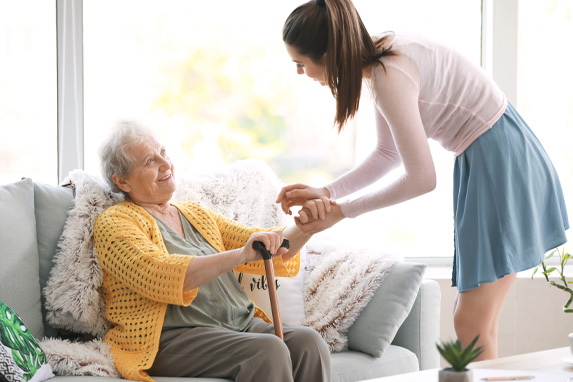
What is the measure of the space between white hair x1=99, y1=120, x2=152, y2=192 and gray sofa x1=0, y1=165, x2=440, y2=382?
0.50 feet

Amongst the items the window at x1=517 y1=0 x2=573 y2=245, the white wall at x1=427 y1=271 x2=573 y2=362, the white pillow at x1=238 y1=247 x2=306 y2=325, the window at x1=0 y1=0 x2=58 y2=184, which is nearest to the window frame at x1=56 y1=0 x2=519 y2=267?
the window at x1=0 y1=0 x2=58 y2=184

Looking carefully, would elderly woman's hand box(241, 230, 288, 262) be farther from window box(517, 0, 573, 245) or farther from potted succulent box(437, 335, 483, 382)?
window box(517, 0, 573, 245)

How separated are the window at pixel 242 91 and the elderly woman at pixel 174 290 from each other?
0.85 metres

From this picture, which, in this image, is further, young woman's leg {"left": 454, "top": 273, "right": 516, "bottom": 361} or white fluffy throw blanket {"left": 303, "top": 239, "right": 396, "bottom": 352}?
white fluffy throw blanket {"left": 303, "top": 239, "right": 396, "bottom": 352}

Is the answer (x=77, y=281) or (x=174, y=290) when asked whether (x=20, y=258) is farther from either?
(x=174, y=290)

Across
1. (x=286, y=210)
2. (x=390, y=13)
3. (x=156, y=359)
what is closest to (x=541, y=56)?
(x=390, y=13)

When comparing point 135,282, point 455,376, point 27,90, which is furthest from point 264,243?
point 27,90

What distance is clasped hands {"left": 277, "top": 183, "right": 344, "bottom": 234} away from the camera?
1958 mm

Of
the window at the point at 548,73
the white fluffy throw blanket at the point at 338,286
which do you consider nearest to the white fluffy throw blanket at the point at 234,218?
the white fluffy throw blanket at the point at 338,286

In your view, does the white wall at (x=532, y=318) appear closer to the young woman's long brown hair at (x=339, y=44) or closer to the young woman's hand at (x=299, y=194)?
the young woman's hand at (x=299, y=194)

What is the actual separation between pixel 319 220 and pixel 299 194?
129 millimetres

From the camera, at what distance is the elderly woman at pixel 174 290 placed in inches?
72.6

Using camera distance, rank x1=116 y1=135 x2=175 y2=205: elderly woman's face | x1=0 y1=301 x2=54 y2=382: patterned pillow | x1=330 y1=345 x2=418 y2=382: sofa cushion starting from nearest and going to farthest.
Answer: x1=0 y1=301 x2=54 y2=382: patterned pillow, x1=330 y1=345 x2=418 y2=382: sofa cushion, x1=116 y1=135 x2=175 y2=205: elderly woman's face

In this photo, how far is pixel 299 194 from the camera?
207cm
